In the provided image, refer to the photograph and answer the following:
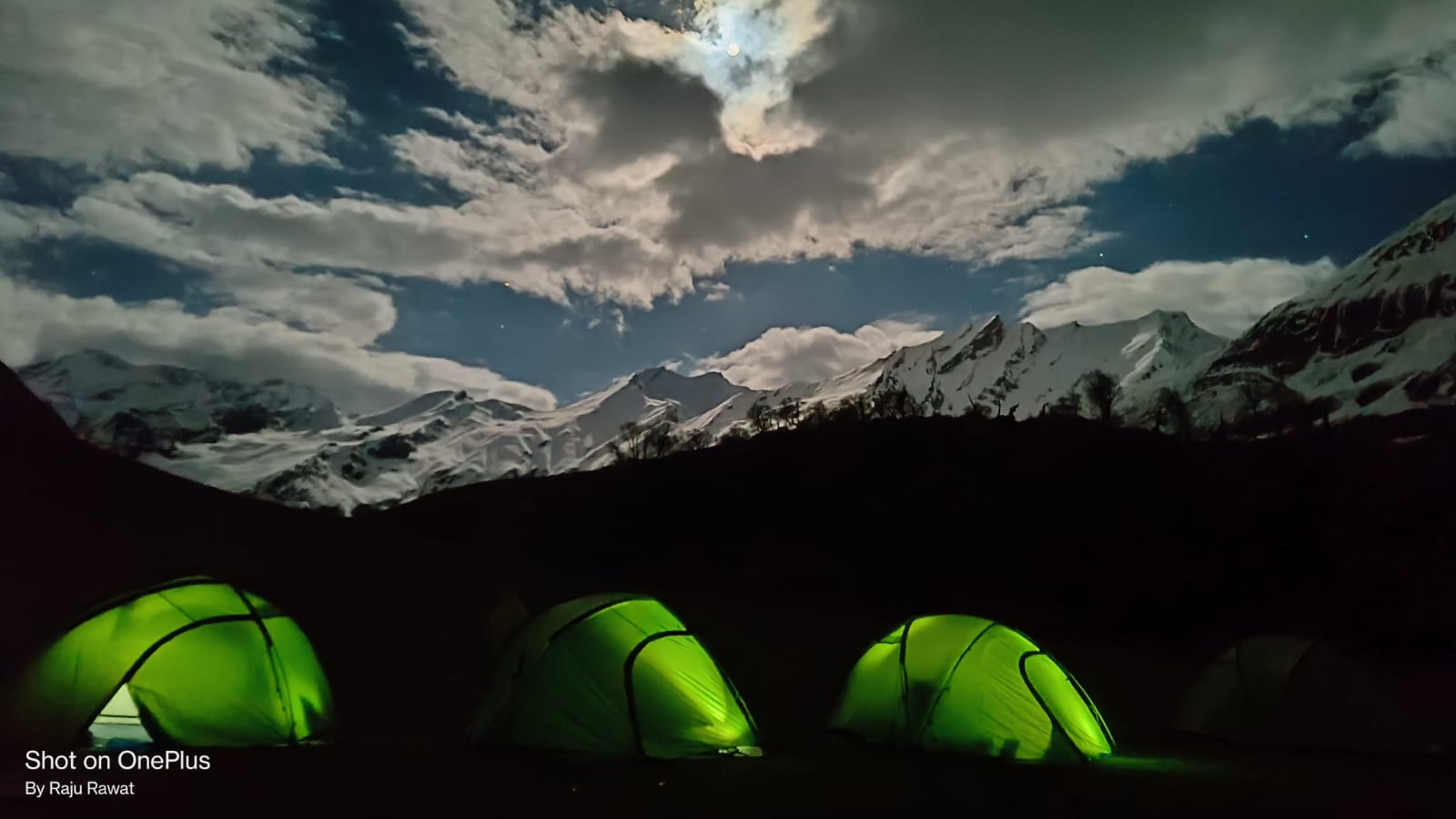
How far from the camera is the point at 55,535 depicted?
88.8ft

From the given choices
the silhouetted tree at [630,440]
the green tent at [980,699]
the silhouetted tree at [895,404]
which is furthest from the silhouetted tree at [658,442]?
the green tent at [980,699]

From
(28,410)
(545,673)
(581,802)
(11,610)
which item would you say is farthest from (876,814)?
(28,410)

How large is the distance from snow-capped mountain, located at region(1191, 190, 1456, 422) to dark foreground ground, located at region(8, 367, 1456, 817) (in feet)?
190

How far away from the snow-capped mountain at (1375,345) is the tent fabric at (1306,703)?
101 metres

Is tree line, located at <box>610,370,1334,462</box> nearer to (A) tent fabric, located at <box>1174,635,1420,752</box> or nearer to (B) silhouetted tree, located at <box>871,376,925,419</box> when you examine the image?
(B) silhouetted tree, located at <box>871,376,925,419</box>

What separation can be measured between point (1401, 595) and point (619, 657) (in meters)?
42.8

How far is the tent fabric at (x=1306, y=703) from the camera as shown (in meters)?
13.4

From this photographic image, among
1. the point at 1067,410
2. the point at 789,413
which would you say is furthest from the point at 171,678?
the point at 789,413

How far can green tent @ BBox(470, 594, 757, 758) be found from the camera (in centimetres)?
1051

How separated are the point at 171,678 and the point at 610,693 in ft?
16.1

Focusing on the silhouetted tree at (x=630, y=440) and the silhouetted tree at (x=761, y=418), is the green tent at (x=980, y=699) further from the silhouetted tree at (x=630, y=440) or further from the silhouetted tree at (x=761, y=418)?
the silhouetted tree at (x=761, y=418)

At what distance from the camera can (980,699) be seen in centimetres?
1177

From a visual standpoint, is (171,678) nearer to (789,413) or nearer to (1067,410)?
(1067,410)

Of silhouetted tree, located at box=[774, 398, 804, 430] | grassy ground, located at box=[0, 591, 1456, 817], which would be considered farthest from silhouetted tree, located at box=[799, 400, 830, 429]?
grassy ground, located at box=[0, 591, 1456, 817]
